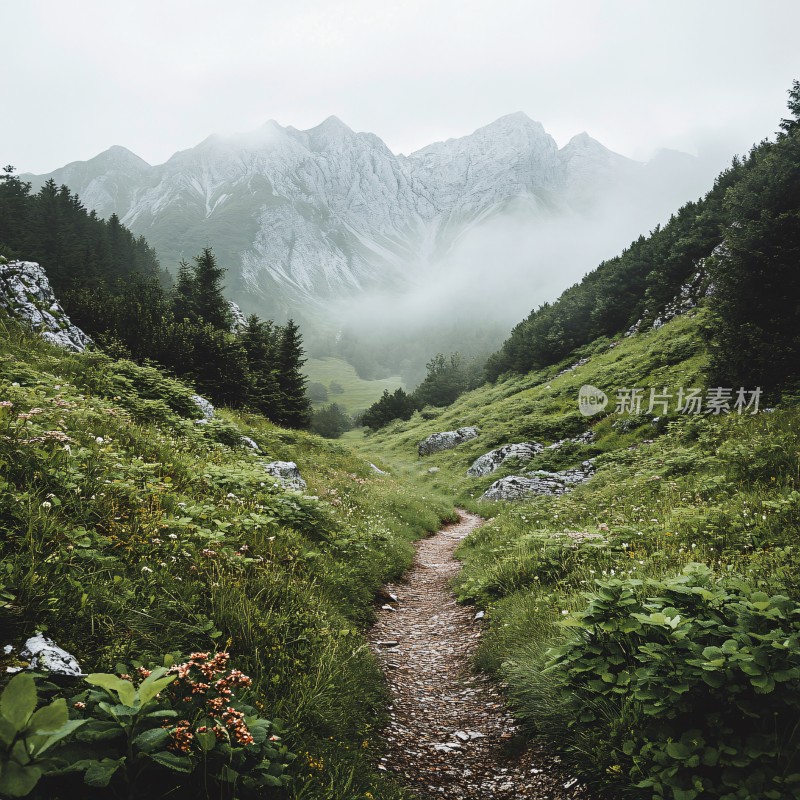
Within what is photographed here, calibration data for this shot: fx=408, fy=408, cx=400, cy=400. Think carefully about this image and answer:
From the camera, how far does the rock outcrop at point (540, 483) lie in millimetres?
17391

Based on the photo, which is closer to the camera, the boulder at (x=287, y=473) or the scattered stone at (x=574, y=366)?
the boulder at (x=287, y=473)

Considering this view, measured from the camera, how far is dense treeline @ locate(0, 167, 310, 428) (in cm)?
1839

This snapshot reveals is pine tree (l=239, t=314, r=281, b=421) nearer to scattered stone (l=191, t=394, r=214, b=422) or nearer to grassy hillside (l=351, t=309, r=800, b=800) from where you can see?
scattered stone (l=191, t=394, r=214, b=422)

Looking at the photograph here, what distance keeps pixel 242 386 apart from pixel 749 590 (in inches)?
856

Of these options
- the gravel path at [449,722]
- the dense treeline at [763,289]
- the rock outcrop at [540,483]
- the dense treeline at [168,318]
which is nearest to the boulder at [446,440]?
the dense treeline at [168,318]

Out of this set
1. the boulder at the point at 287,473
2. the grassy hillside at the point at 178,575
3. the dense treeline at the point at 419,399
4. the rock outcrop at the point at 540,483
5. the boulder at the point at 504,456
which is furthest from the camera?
the dense treeline at the point at 419,399

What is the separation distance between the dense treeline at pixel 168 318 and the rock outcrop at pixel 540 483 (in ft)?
47.2

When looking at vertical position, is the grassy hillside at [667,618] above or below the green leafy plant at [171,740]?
below

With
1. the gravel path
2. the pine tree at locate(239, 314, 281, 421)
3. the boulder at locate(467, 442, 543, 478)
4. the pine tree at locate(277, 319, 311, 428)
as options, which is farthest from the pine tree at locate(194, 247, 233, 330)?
the gravel path

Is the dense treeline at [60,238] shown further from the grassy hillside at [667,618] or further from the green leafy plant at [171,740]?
the green leafy plant at [171,740]

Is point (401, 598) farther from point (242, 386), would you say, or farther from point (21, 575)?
point (242, 386)

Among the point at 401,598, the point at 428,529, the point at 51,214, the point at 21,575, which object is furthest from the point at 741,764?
the point at 51,214

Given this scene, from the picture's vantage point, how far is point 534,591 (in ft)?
21.4

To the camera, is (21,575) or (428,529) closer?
(21,575)
